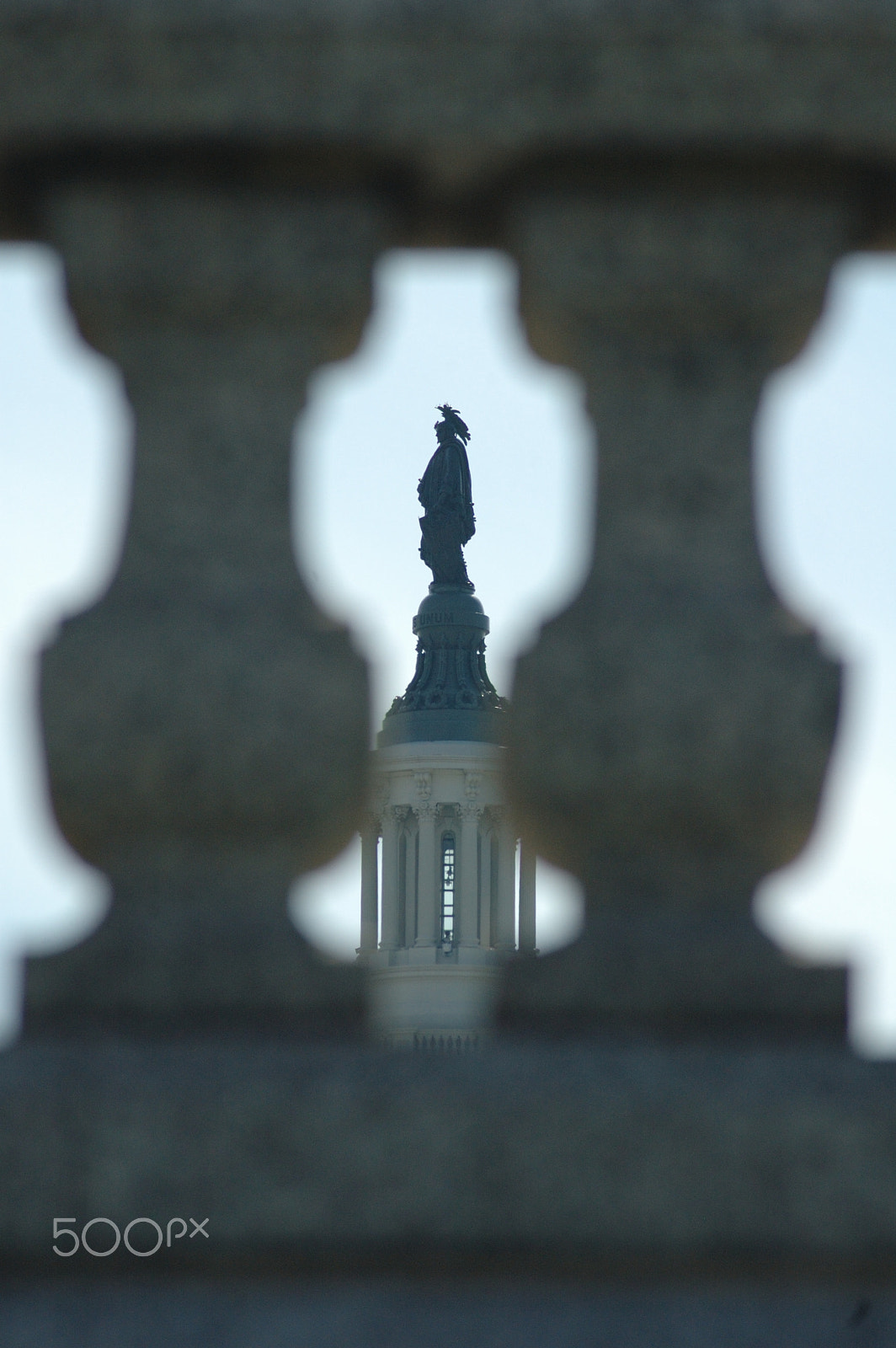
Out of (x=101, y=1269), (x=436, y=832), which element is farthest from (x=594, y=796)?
(x=436, y=832)

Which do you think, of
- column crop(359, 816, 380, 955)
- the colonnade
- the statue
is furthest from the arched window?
the statue

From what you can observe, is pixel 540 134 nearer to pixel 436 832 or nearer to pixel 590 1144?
pixel 590 1144

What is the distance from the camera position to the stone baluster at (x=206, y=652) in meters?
2.31

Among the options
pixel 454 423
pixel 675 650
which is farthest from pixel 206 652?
pixel 454 423

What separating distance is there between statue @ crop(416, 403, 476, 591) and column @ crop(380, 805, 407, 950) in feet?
28.8

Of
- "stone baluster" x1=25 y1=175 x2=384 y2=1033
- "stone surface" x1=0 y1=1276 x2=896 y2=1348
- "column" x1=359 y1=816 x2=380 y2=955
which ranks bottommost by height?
"stone surface" x1=0 y1=1276 x2=896 y2=1348

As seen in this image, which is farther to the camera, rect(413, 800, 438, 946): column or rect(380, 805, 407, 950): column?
rect(380, 805, 407, 950): column

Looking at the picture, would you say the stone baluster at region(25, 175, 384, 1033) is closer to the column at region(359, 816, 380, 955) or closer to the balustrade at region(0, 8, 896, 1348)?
the balustrade at region(0, 8, 896, 1348)

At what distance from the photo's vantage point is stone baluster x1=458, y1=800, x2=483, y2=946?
7562 centimetres

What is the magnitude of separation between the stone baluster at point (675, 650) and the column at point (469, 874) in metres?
73.3

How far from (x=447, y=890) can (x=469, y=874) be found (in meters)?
2.10

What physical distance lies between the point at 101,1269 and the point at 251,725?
23.0 inches

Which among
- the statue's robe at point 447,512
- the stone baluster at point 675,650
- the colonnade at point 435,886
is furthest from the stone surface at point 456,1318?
the statue's robe at point 447,512

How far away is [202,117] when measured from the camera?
94.0 inches
